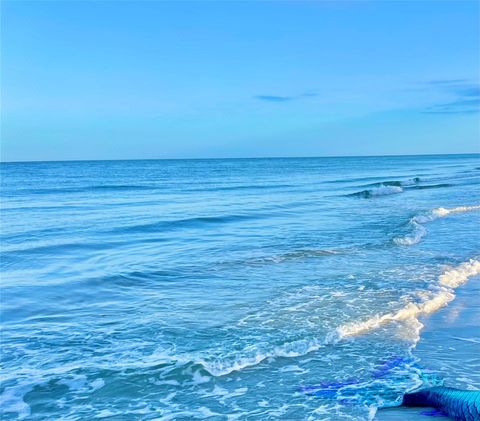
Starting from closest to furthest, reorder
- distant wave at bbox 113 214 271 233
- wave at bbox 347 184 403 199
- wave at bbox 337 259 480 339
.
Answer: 1. wave at bbox 337 259 480 339
2. distant wave at bbox 113 214 271 233
3. wave at bbox 347 184 403 199

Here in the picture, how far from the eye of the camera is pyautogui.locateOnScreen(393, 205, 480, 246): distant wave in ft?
49.9

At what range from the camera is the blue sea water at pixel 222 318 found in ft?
19.0

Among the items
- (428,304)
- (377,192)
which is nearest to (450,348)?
(428,304)

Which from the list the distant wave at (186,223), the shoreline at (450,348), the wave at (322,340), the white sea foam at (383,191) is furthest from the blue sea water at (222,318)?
the white sea foam at (383,191)

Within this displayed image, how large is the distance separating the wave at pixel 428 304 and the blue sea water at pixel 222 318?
0.03 m

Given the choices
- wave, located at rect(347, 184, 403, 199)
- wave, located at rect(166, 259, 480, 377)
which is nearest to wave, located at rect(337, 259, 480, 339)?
wave, located at rect(166, 259, 480, 377)

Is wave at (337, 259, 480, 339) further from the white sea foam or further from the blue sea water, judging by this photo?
the white sea foam

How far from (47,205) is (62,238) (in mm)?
13553

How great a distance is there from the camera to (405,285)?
10195 millimetres

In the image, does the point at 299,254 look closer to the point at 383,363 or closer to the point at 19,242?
the point at 383,363

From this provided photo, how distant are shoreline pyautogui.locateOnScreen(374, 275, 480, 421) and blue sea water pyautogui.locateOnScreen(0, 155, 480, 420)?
0.42 ft

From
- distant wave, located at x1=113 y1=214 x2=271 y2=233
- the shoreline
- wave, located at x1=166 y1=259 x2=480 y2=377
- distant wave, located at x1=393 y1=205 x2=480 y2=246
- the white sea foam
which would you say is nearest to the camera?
the shoreline

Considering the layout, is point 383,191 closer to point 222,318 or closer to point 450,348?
point 222,318

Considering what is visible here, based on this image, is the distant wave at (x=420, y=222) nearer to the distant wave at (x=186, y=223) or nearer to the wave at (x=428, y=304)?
the wave at (x=428, y=304)
